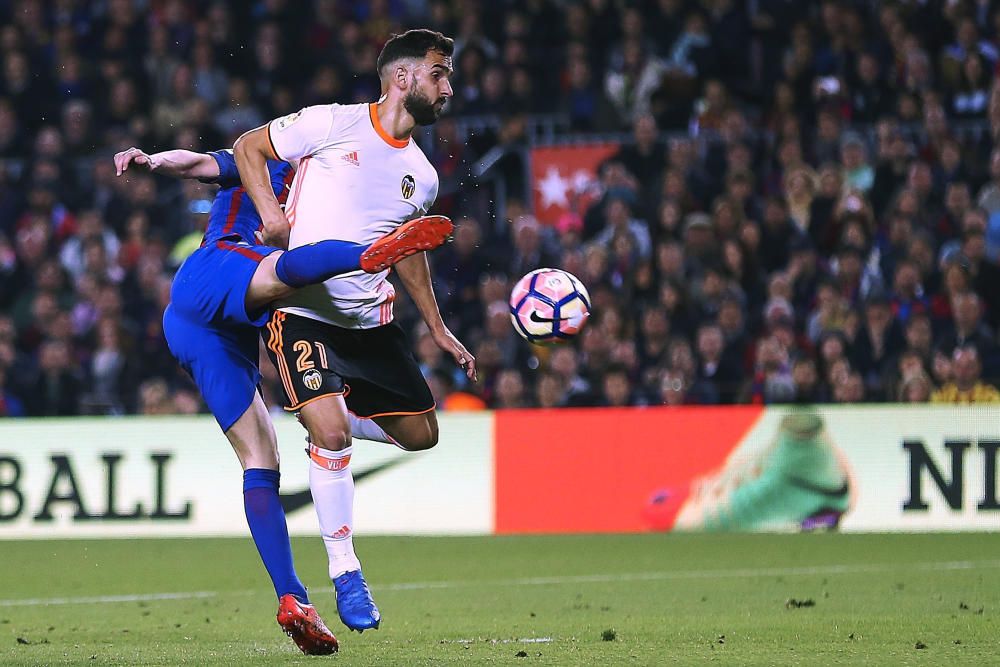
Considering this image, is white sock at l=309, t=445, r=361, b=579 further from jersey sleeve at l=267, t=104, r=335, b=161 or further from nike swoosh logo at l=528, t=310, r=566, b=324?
nike swoosh logo at l=528, t=310, r=566, b=324

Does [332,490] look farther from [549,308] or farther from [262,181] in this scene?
[549,308]

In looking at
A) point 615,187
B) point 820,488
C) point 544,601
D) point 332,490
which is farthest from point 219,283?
point 615,187

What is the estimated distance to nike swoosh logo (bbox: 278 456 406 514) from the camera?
12.9 meters

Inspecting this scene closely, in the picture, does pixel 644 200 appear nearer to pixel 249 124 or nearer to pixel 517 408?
pixel 517 408

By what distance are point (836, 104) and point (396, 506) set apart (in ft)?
17.2

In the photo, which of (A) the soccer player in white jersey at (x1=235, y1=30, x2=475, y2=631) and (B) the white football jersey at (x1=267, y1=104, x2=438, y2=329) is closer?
(A) the soccer player in white jersey at (x1=235, y1=30, x2=475, y2=631)

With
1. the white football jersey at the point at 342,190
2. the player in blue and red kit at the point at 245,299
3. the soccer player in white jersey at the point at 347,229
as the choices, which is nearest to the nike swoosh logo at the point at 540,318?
the soccer player in white jersey at the point at 347,229

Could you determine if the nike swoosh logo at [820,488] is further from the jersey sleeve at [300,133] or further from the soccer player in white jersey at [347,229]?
the jersey sleeve at [300,133]

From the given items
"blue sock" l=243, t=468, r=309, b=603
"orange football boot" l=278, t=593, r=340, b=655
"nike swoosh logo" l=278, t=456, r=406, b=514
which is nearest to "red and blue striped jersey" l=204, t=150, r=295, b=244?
"blue sock" l=243, t=468, r=309, b=603

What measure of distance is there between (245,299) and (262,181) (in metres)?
0.46

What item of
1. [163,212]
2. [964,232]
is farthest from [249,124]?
[964,232]

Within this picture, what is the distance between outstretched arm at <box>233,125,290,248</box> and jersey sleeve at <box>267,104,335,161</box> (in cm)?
4

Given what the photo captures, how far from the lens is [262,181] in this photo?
21.8 ft

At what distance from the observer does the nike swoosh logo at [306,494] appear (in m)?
12.9
